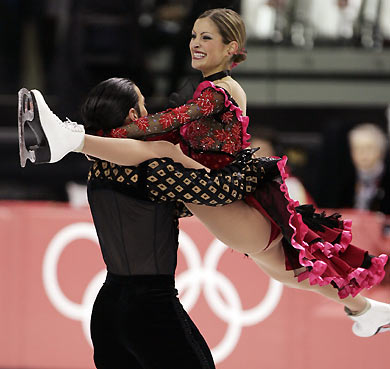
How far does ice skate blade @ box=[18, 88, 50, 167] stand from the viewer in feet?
9.34

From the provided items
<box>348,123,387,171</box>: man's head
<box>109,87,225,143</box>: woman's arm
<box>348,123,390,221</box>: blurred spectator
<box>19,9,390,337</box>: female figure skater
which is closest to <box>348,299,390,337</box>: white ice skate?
<box>19,9,390,337</box>: female figure skater

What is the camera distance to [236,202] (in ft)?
10.7

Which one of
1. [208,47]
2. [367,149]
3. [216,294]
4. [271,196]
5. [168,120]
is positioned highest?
[208,47]

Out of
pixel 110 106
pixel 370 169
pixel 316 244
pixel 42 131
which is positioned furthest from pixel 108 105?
pixel 370 169

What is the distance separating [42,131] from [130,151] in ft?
1.06

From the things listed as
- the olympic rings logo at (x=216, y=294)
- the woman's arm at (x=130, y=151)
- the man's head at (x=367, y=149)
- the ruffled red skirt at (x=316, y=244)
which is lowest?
the olympic rings logo at (x=216, y=294)

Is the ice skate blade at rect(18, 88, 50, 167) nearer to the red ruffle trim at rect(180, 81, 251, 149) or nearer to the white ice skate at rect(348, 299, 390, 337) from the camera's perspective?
the red ruffle trim at rect(180, 81, 251, 149)

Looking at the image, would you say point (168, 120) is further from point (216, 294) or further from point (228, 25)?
point (216, 294)

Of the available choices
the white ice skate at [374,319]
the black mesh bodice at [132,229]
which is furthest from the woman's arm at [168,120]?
the white ice skate at [374,319]

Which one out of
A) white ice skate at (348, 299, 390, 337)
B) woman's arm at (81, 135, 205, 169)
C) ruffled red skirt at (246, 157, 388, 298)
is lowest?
white ice skate at (348, 299, 390, 337)

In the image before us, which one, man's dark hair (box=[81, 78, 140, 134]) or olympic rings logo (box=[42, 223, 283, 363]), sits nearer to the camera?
man's dark hair (box=[81, 78, 140, 134])

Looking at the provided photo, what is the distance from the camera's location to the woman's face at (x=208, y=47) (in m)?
3.22

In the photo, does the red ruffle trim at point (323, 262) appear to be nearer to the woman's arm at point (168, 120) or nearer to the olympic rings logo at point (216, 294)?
the woman's arm at point (168, 120)

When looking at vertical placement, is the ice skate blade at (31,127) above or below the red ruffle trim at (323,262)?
above
